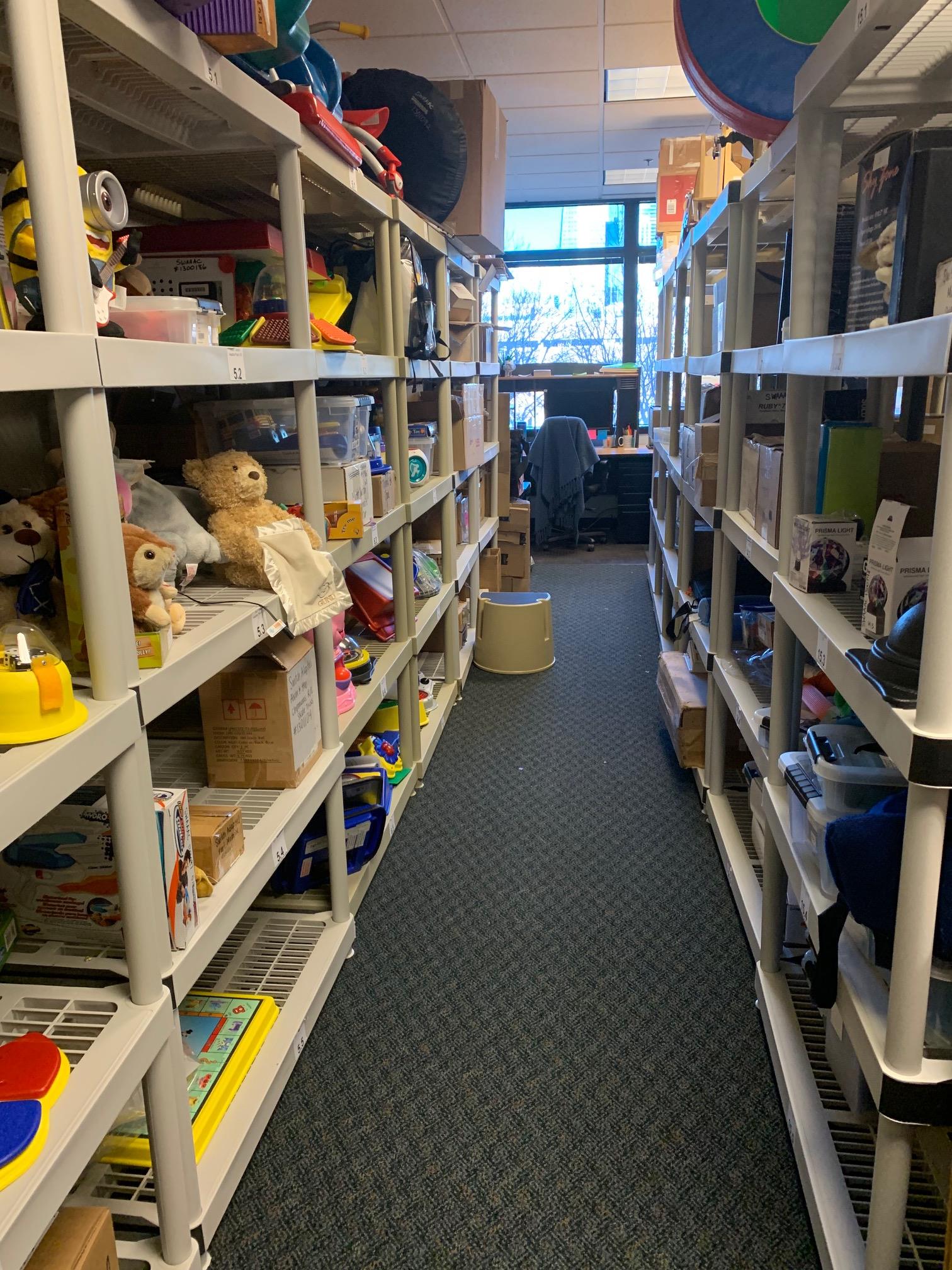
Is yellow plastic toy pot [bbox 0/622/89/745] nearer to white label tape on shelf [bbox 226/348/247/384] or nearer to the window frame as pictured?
white label tape on shelf [bbox 226/348/247/384]

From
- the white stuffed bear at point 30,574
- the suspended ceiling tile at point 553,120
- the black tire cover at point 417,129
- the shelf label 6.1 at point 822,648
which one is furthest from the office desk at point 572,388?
the white stuffed bear at point 30,574

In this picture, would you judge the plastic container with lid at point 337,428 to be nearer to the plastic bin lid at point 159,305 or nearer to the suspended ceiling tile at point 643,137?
the plastic bin lid at point 159,305

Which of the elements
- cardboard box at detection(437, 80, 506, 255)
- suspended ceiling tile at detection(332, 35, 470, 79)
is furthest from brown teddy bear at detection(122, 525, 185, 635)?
suspended ceiling tile at detection(332, 35, 470, 79)

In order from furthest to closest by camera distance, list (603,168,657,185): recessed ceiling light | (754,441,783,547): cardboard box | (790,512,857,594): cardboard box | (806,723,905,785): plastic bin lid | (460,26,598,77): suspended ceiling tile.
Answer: (603,168,657,185): recessed ceiling light, (460,26,598,77): suspended ceiling tile, (754,441,783,547): cardboard box, (790,512,857,594): cardboard box, (806,723,905,785): plastic bin lid

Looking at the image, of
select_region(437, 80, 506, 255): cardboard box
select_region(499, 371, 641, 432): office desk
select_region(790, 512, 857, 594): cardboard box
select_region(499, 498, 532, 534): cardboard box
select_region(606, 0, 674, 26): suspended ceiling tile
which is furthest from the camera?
select_region(499, 371, 641, 432): office desk

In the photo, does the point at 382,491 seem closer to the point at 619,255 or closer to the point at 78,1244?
the point at 78,1244

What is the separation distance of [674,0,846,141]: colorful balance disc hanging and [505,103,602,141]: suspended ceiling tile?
3505 millimetres

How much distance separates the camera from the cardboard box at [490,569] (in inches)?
198

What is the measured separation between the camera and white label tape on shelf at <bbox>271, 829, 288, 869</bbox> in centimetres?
163

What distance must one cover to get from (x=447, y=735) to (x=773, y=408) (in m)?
1.66

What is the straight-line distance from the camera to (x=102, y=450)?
3.43 ft

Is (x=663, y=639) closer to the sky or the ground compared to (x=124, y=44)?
closer to the ground

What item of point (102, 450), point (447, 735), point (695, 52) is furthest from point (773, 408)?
point (102, 450)

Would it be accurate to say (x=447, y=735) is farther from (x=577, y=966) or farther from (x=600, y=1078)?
(x=600, y=1078)
